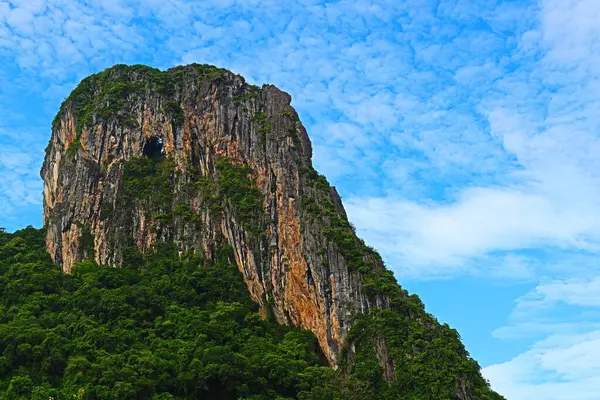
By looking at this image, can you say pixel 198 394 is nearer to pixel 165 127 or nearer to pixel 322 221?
pixel 322 221

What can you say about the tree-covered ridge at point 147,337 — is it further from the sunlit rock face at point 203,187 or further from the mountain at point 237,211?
the sunlit rock face at point 203,187

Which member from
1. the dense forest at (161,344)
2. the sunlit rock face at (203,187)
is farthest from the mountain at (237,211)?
the dense forest at (161,344)

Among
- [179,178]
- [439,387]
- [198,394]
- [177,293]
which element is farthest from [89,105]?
[439,387]

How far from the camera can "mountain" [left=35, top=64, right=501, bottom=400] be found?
150 feet

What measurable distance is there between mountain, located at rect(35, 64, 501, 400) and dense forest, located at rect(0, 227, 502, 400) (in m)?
0.89

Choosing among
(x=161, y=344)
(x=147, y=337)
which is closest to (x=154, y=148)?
(x=147, y=337)

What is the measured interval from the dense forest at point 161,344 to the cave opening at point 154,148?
14.0m

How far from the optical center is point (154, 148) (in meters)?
71.3

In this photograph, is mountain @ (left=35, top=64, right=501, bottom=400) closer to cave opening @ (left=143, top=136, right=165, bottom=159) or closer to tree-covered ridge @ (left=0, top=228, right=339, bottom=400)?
cave opening @ (left=143, top=136, right=165, bottom=159)

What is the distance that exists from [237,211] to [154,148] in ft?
55.0

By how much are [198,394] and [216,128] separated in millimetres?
31402

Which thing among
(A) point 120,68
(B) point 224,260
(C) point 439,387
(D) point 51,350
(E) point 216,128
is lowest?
(C) point 439,387

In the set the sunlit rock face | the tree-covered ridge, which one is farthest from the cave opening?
the tree-covered ridge

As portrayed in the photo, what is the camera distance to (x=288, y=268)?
5484 centimetres
